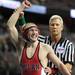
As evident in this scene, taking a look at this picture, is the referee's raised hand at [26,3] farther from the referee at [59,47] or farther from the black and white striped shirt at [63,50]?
the black and white striped shirt at [63,50]

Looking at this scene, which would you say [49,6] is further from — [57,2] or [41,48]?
[41,48]

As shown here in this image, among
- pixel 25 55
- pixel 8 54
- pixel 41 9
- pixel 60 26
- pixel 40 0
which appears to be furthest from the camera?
pixel 40 0

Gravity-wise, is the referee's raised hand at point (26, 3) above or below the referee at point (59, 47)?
above

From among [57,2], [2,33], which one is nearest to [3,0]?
[2,33]

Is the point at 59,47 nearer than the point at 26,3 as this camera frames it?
No

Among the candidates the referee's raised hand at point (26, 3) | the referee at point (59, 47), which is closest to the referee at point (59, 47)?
the referee at point (59, 47)

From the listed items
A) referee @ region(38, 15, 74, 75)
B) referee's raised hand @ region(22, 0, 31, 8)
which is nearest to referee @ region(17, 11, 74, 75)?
referee @ region(38, 15, 74, 75)

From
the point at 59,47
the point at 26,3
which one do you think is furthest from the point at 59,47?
the point at 26,3

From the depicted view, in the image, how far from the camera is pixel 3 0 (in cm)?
1525

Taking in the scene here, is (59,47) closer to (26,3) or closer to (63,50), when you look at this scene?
(63,50)

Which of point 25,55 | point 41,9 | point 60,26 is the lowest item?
point 25,55

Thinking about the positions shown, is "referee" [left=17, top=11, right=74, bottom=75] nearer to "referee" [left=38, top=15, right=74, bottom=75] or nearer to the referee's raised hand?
"referee" [left=38, top=15, right=74, bottom=75]

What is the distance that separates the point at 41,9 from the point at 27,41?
10.7 meters

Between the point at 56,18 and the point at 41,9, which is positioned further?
the point at 41,9
